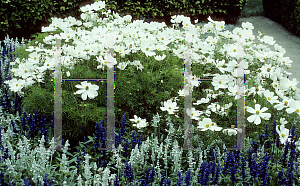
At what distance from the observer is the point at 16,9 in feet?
20.1

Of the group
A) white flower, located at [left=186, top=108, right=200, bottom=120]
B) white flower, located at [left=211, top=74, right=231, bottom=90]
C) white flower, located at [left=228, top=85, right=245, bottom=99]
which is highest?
white flower, located at [left=211, top=74, right=231, bottom=90]

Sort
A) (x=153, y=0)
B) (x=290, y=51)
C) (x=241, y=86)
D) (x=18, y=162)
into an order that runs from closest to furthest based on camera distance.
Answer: (x=18, y=162)
(x=241, y=86)
(x=290, y=51)
(x=153, y=0)

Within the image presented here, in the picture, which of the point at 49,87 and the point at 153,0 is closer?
the point at 49,87

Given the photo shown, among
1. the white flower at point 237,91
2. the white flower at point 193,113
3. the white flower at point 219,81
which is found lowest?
the white flower at point 193,113

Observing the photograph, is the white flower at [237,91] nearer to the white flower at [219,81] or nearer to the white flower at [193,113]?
the white flower at [219,81]

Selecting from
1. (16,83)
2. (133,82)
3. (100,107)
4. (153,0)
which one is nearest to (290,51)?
(153,0)

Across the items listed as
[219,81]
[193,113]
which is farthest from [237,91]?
[193,113]

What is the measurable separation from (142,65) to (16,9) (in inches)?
169

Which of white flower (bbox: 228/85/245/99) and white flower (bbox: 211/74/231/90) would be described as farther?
white flower (bbox: 211/74/231/90)

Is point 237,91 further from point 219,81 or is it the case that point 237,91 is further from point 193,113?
point 193,113

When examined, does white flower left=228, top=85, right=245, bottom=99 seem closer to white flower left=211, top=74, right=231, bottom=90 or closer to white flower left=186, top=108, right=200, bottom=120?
→ white flower left=211, top=74, right=231, bottom=90

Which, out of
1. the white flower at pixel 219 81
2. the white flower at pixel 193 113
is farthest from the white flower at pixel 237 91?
the white flower at pixel 193 113

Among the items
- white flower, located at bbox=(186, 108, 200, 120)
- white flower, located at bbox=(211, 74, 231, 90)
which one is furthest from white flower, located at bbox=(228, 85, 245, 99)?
white flower, located at bbox=(186, 108, 200, 120)

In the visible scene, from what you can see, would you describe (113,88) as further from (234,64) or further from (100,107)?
(234,64)
